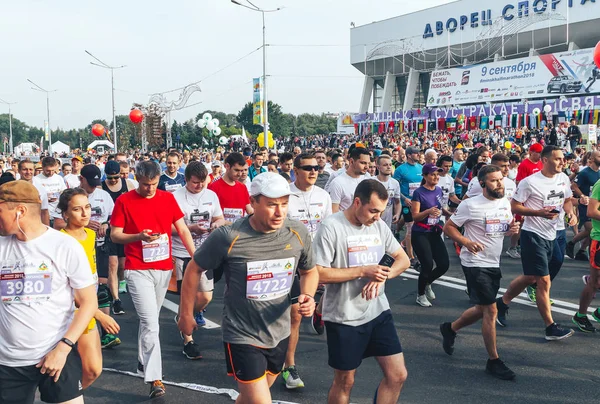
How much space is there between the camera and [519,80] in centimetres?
4503

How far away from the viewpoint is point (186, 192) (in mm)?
6441

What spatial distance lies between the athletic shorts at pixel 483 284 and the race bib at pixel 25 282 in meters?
Result: 3.62

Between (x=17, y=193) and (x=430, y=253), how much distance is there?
5309 mm

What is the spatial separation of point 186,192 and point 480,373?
342cm

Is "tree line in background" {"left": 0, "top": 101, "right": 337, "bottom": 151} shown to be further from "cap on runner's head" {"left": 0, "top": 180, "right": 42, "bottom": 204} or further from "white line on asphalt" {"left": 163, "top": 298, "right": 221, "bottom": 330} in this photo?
"cap on runner's head" {"left": 0, "top": 180, "right": 42, "bottom": 204}

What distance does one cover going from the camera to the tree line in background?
60.8 meters

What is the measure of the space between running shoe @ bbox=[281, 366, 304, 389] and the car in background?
4131 centimetres

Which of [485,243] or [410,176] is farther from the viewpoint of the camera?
[410,176]

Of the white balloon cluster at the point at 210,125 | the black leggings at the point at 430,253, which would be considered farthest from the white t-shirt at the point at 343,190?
the white balloon cluster at the point at 210,125

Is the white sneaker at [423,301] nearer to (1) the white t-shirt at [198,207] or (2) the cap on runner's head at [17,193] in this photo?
(1) the white t-shirt at [198,207]

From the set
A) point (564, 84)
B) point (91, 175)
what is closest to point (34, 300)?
point (91, 175)

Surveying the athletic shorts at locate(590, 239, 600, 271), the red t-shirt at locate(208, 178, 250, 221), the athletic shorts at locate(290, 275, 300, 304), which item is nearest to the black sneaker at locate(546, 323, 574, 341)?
the athletic shorts at locate(590, 239, 600, 271)

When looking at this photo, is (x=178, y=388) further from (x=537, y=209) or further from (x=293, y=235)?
(x=537, y=209)

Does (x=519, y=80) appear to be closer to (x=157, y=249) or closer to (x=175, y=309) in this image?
(x=175, y=309)
